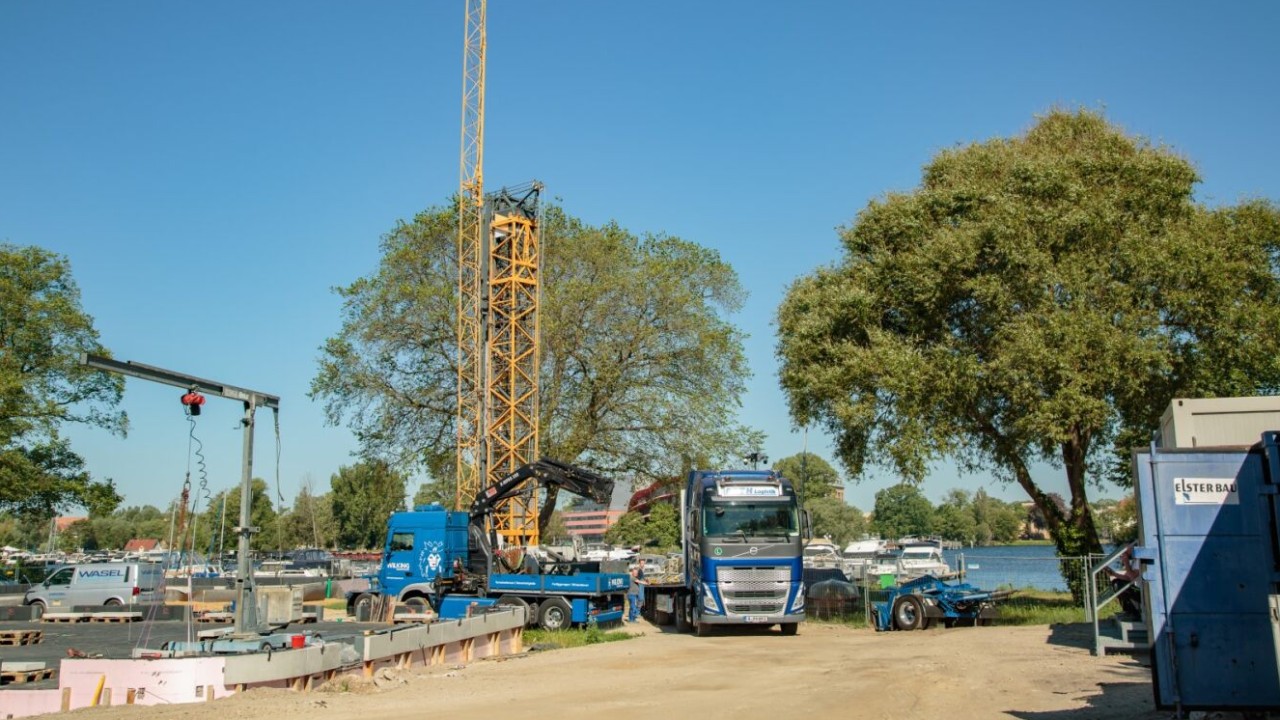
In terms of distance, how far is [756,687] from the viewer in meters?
15.0

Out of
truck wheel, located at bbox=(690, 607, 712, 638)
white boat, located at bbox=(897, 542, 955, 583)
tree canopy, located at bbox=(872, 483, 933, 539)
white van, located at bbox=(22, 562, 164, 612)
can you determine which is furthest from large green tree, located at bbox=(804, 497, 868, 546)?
truck wheel, located at bbox=(690, 607, 712, 638)

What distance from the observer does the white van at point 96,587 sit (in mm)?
35594

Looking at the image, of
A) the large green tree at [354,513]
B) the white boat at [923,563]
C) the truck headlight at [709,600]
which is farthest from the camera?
the large green tree at [354,513]

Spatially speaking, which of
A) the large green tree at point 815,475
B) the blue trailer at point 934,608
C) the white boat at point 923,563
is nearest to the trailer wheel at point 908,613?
the blue trailer at point 934,608

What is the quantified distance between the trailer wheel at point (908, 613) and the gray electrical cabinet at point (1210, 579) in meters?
15.6

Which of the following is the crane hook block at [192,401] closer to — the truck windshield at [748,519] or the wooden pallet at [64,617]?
the truck windshield at [748,519]

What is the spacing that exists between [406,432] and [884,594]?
70.2 feet

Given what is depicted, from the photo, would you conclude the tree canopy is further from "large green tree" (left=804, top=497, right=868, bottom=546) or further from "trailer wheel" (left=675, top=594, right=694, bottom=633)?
"trailer wheel" (left=675, top=594, right=694, bottom=633)

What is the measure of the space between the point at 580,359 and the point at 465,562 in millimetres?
15230

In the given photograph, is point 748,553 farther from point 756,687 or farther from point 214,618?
point 214,618

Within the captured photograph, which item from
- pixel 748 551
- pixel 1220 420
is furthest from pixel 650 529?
pixel 1220 420

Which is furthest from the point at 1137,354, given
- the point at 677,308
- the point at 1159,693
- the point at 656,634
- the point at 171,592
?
the point at 171,592

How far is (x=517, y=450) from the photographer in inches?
1716

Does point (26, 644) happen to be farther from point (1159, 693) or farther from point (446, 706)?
point (1159, 693)
